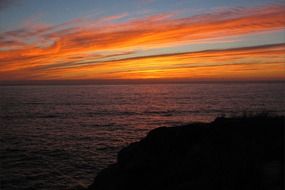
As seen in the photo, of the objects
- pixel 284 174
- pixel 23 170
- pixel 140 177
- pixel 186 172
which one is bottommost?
pixel 23 170

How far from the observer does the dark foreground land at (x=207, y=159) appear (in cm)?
589

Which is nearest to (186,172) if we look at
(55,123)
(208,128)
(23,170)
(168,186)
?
(168,186)

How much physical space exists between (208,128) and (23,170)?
12.0 m

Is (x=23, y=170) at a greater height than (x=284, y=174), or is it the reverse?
(x=284, y=174)

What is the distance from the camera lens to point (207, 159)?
7.09 metres

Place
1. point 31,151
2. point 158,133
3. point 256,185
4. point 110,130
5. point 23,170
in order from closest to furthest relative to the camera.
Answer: point 256,185 → point 158,133 → point 23,170 → point 31,151 → point 110,130

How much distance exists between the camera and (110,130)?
94.1 feet

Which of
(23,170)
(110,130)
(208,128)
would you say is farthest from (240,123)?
(110,130)

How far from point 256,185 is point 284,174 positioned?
725 millimetres

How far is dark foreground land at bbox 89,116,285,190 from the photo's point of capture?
589 cm

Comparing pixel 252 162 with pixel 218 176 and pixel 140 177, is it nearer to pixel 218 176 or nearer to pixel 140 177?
pixel 218 176

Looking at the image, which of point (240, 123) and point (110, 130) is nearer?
point (240, 123)

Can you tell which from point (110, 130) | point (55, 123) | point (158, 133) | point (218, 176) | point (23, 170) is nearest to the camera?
point (218, 176)

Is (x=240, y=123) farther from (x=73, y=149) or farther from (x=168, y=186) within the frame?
(x=73, y=149)
